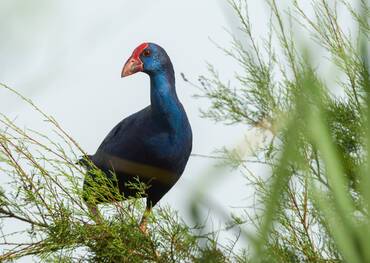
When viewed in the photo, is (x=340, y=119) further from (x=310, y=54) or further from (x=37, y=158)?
(x=310, y=54)

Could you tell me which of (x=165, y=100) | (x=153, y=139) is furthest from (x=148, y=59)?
(x=153, y=139)

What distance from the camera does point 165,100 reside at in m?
4.02

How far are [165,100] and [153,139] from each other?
0.73 ft

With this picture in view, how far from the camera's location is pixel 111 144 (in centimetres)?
423

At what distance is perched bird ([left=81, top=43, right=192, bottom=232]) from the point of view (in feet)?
12.7

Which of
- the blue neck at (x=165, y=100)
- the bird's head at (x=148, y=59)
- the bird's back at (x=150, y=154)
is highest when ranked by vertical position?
the bird's head at (x=148, y=59)

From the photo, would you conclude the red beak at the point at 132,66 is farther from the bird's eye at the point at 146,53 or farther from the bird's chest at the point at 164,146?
the bird's chest at the point at 164,146

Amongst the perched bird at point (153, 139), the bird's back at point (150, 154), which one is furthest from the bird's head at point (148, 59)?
the bird's back at point (150, 154)

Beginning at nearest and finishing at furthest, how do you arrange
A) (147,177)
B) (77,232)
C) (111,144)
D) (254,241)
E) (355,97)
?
(254,241), (355,97), (77,232), (147,177), (111,144)

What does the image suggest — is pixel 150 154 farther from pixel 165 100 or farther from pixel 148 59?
pixel 148 59

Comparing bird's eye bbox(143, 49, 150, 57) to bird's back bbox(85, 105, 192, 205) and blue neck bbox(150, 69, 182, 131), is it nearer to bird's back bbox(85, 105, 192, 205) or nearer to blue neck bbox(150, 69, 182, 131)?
blue neck bbox(150, 69, 182, 131)

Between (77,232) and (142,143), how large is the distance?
1430 millimetres

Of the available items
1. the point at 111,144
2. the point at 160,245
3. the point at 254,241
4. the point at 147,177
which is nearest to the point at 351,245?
the point at 254,241

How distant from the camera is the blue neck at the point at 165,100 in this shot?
3957 millimetres
